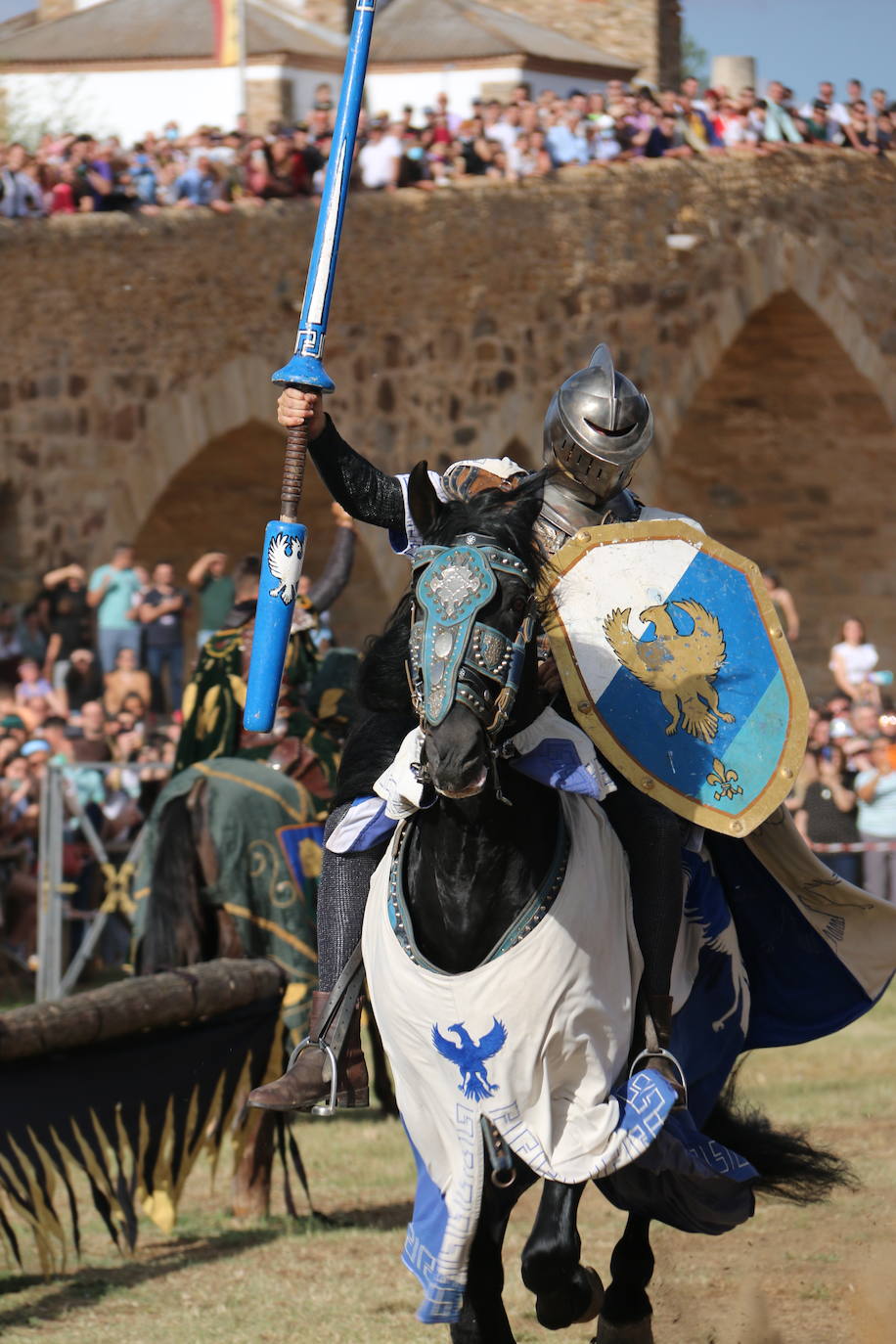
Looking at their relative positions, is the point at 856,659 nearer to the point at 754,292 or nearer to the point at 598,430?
the point at 754,292

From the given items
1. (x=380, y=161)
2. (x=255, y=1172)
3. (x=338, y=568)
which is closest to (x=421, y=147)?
(x=380, y=161)

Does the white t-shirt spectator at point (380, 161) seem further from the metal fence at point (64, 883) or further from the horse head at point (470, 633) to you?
the horse head at point (470, 633)

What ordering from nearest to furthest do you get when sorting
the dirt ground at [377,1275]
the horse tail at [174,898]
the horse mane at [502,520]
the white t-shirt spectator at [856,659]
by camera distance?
the horse mane at [502,520], the dirt ground at [377,1275], the horse tail at [174,898], the white t-shirt spectator at [856,659]

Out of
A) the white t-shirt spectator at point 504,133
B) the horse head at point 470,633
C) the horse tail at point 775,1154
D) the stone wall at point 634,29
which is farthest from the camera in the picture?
the stone wall at point 634,29

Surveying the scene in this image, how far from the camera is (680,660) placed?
4.71 m

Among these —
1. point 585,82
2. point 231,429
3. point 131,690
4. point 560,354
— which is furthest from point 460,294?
point 585,82

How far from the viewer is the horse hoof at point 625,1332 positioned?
5.62m

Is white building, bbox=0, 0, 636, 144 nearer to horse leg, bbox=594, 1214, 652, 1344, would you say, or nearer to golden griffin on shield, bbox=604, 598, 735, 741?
horse leg, bbox=594, 1214, 652, 1344

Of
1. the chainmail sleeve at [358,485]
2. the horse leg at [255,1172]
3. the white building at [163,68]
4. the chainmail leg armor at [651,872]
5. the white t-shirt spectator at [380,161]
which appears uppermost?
the white building at [163,68]

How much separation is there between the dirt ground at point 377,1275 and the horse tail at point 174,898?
0.92 m

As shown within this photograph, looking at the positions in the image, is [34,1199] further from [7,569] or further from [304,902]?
[7,569]

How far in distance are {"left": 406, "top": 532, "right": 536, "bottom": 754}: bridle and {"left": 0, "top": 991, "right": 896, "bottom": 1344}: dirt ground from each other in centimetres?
267

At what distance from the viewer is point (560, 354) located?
2108cm

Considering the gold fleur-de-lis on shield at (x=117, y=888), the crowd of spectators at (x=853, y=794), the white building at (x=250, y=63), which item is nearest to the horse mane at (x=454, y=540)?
the gold fleur-de-lis on shield at (x=117, y=888)
